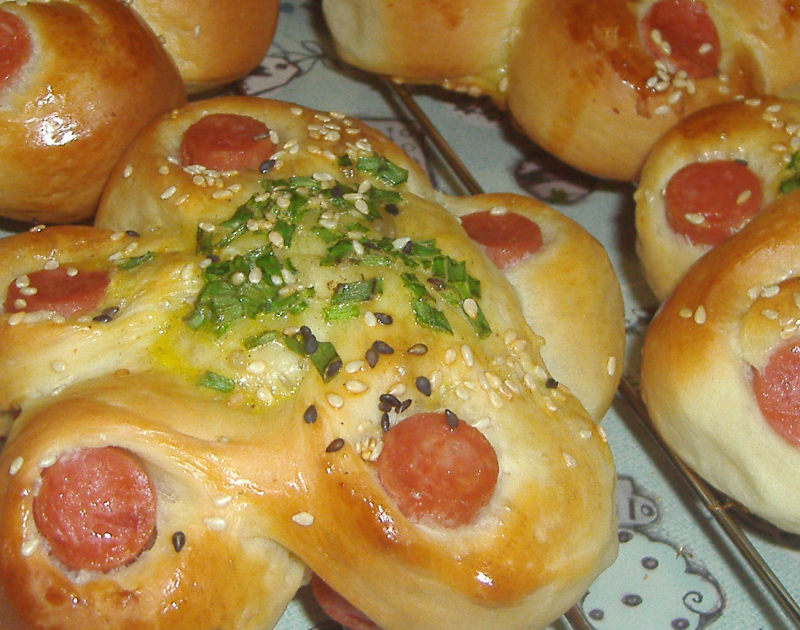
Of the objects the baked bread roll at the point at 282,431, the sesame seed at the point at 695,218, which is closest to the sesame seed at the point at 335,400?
the baked bread roll at the point at 282,431

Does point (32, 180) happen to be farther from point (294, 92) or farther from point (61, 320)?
point (294, 92)

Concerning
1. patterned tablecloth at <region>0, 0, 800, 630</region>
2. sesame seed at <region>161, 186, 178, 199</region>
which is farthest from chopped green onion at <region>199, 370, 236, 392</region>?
patterned tablecloth at <region>0, 0, 800, 630</region>

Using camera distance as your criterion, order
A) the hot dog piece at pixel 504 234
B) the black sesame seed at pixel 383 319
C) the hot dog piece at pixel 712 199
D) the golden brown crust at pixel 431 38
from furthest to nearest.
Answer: the golden brown crust at pixel 431 38 < the hot dog piece at pixel 712 199 < the hot dog piece at pixel 504 234 < the black sesame seed at pixel 383 319

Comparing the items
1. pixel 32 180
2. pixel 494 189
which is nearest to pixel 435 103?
pixel 494 189

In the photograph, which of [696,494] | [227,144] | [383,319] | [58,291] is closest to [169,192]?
[227,144]

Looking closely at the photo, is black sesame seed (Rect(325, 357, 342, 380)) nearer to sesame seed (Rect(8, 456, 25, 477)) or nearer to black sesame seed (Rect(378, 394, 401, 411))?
black sesame seed (Rect(378, 394, 401, 411))

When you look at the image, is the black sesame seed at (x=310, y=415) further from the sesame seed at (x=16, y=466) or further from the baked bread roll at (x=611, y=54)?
the baked bread roll at (x=611, y=54)
